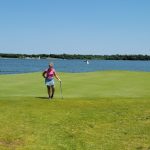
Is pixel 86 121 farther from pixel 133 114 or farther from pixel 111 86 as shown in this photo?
pixel 111 86

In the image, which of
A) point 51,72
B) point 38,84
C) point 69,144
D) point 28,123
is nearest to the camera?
point 69,144

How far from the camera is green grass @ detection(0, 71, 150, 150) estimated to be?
14.4m

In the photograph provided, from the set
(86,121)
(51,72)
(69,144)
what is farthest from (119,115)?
(51,72)

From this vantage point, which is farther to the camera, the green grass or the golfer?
the golfer

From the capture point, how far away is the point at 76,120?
1803 centimetres

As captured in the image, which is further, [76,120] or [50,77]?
[50,77]

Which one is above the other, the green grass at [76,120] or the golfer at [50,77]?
the golfer at [50,77]

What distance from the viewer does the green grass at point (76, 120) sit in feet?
47.4

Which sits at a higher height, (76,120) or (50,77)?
(50,77)

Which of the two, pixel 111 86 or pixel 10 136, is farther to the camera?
pixel 111 86

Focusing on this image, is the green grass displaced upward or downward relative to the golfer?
downward

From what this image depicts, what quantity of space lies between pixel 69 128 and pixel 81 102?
21.2ft

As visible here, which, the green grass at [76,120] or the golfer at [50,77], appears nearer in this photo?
Result: the green grass at [76,120]

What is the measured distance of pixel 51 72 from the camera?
2547 centimetres
